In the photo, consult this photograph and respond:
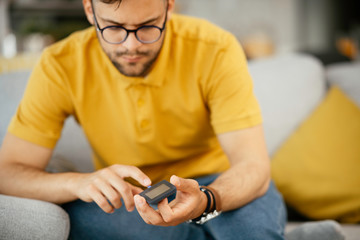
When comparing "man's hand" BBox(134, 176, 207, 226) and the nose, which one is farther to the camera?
the nose

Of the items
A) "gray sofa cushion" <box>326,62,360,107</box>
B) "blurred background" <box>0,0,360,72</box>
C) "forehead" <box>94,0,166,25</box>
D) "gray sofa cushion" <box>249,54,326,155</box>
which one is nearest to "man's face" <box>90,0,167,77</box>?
"forehead" <box>94,0,166,25</box>

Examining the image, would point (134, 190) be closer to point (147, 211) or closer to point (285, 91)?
point (147, 211)

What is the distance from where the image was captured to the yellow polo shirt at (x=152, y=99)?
3.47ft

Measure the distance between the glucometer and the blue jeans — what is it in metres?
0.27

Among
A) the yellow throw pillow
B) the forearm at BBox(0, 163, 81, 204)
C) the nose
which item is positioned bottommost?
the yellow throw pillow

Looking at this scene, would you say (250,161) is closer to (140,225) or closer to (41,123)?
(140,225)

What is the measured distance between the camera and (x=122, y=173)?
837 mm

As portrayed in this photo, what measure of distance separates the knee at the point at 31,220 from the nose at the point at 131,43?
1.40ft

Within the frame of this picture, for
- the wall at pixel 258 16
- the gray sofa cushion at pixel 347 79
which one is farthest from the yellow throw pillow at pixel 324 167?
the wall at pixel 258 16

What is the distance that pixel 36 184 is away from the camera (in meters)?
0.97

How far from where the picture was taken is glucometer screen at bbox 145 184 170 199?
72 cm

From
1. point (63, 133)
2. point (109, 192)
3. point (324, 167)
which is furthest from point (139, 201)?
point (324, 167)

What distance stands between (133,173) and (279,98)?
99 cm

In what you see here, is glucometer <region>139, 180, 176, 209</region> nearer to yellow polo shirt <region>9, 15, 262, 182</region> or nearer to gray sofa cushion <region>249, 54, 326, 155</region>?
yellow polo shirt <region>9, 15, 262, 182</region>
